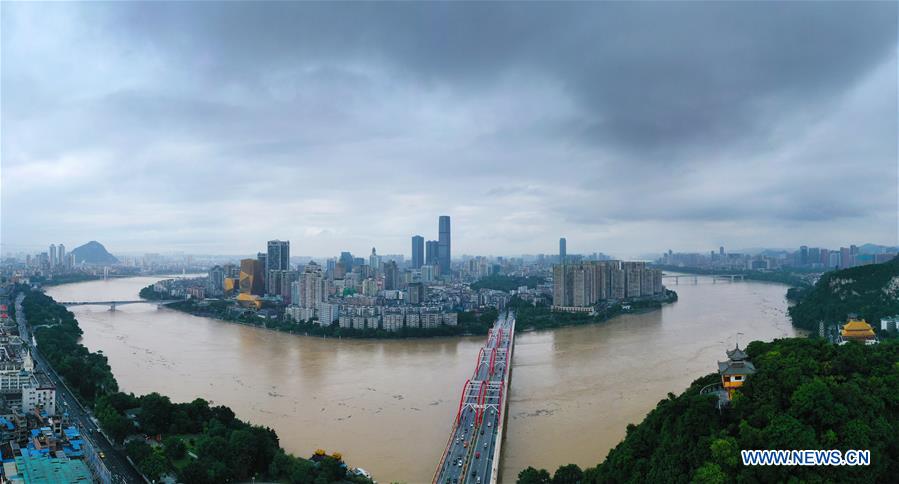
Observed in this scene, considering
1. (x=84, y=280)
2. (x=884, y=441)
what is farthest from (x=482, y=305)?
(x=84, y=280)

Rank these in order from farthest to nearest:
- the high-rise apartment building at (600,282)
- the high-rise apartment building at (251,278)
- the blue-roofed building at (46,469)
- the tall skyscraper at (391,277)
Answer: the tall skyscraper at (391,277) → the high-rise apartment building at (251,278) → the high-rise apartment building at (600,282) → the blue-roofed building at (46,469)

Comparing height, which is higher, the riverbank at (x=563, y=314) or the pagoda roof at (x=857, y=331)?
the pagoda roof at (x=857, y=331)

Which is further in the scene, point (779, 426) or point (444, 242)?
point (444, 242)

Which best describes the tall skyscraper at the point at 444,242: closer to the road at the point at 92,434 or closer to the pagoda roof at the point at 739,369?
the road at the point at 92,434

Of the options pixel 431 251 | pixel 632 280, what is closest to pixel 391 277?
pixel 632 280

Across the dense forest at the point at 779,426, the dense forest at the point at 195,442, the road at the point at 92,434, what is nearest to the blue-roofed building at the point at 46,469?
the road at the point at 92,434

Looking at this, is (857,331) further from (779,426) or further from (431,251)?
(431,251)

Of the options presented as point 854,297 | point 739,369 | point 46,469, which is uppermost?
point 739,369
